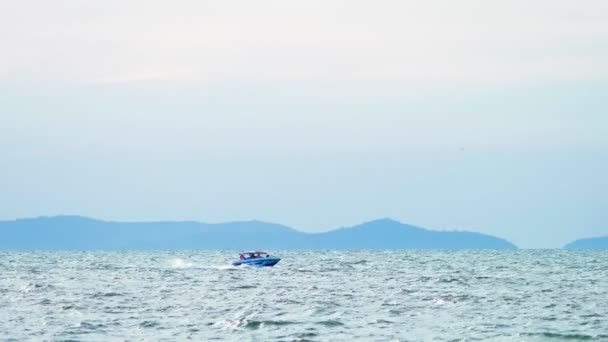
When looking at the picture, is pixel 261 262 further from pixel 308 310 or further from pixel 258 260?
pixel 308 310

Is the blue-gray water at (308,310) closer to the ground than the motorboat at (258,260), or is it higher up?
closer to the ground

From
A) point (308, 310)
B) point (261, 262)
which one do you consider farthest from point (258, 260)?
point (308, 310)

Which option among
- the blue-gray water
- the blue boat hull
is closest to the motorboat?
the blue boat hull

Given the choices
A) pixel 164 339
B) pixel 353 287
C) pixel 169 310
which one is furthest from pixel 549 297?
pixel 164 339

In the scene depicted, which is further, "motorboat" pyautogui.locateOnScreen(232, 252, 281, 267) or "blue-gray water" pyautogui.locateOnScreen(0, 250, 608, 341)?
"motorboat" pyautogui.locateOnScreen(232, 252, 281, 267)

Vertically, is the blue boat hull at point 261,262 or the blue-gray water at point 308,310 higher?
the blue boat hull at point 261,262

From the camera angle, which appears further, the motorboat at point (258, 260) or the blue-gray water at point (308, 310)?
the motorboat at point (258, 260)

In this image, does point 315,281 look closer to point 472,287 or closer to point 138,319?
point 472,287

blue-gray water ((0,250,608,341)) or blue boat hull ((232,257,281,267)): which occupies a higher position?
blue boat hull ((232,257,281,267))

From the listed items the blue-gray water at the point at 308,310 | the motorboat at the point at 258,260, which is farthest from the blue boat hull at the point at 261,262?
the blue-gray water at the point at 308,310

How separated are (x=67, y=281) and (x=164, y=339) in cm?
5769

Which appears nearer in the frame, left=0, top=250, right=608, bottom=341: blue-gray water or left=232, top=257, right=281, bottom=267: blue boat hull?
left=0, top=250, right=608, bottom=341: blue-gray water

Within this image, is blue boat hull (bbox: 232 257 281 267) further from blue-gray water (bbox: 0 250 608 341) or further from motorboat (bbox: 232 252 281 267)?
blue-gray water (bbox: 0 250 608 341)

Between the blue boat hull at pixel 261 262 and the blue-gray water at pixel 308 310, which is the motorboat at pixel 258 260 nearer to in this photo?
the blue boat hull at pixel 261 262
